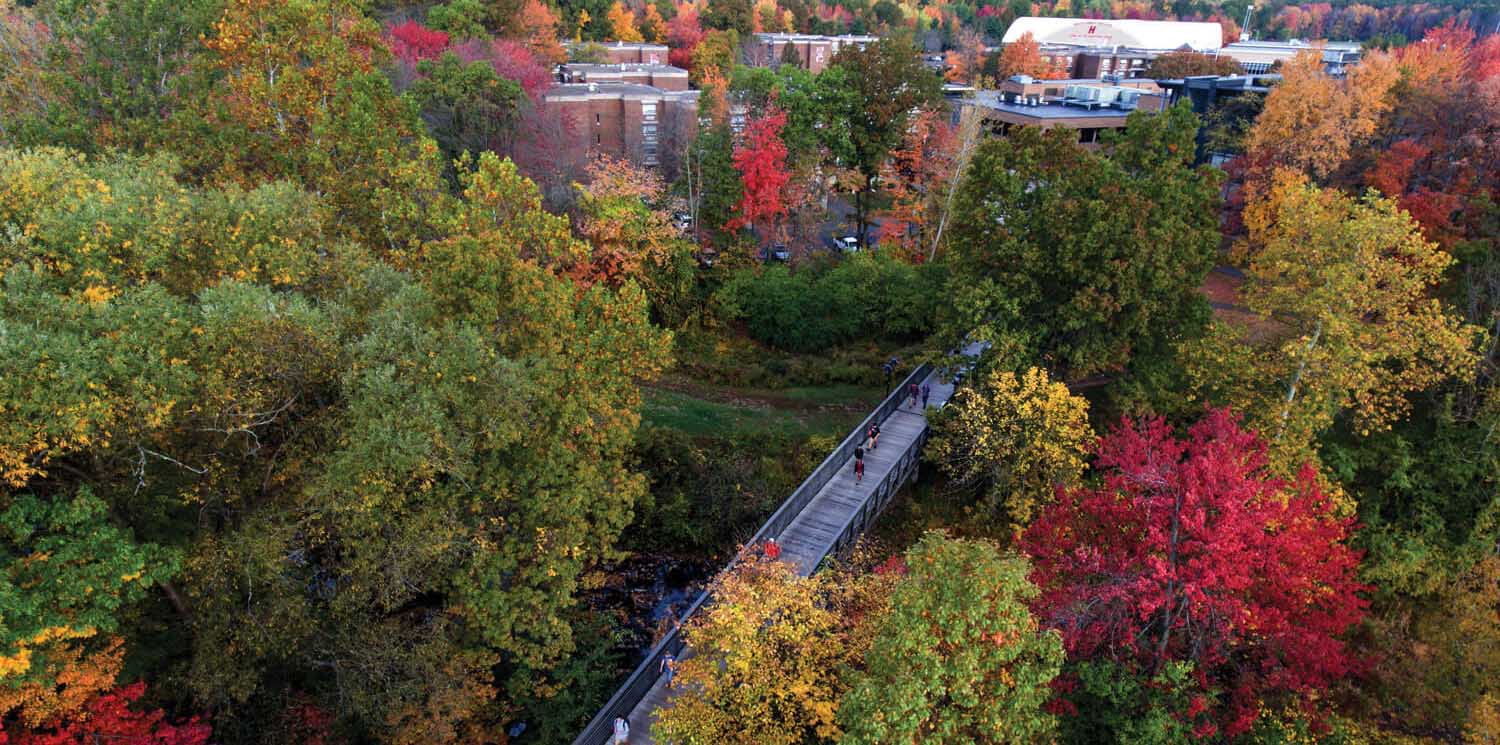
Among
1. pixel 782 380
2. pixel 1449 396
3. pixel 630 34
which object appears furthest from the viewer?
pixel 630 34

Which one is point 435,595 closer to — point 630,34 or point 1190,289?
point 1190,289

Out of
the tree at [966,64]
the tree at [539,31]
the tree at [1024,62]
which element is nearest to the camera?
the tree at [539,31]

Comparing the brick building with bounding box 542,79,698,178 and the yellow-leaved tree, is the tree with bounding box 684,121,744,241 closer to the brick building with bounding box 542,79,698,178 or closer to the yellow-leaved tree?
the brick building with bounding box 542,79,698,178

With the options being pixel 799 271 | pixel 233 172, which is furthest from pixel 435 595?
pixel 799 271

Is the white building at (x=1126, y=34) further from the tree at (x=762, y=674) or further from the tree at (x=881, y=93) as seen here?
the tree at (x=762, y=674)

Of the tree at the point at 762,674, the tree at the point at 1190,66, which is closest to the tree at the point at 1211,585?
the tree at the point at 762,674

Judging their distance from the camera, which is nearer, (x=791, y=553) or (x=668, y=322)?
(x=791, y=553)

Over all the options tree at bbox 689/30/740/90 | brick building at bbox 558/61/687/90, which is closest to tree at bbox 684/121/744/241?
brick building at bbox 558/61/687/90
